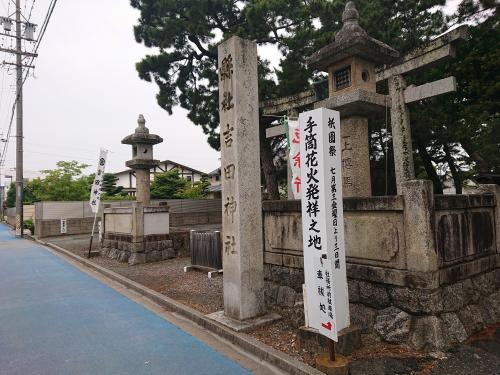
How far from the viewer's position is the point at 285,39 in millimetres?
15672

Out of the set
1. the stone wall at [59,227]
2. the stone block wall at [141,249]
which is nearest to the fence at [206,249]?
the stone block wall at [141,249]

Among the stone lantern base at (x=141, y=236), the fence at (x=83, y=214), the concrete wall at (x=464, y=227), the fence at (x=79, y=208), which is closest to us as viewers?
the concrete wall at (x=464, y=227)

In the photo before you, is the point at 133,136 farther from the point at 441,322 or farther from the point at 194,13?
the point at 441,322

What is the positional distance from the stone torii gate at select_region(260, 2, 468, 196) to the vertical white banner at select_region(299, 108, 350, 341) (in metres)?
2.85

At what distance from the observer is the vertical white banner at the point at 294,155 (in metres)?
8.05

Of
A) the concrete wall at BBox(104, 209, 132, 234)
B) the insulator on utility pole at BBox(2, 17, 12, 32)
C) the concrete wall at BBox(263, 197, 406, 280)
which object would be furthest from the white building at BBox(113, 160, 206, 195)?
the concrete wall at BBox(263, 197, 406, 280)

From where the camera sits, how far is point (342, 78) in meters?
7.57

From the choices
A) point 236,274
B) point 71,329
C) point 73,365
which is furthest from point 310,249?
point 71,329

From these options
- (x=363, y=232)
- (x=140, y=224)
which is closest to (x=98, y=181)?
(x=140, y=224)

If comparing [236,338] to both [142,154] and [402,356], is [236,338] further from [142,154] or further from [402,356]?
[142,154]

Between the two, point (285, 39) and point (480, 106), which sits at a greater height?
point (285, 39)

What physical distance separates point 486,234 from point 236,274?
4.29m

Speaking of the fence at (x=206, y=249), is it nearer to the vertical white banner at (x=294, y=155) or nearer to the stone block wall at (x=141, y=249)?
the stone block wall at (x=141, y=249)

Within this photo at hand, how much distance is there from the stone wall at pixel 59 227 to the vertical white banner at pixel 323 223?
24307mm
